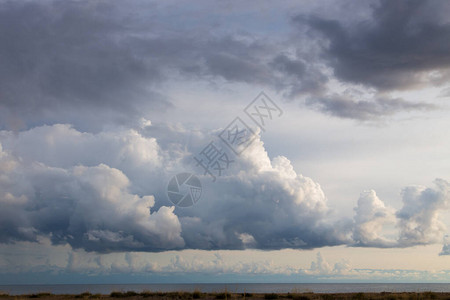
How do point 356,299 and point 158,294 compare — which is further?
point 158,294

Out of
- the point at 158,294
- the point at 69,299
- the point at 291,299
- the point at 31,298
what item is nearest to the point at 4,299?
the point at 31,298

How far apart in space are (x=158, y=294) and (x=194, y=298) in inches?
243

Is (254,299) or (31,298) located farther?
(31,298)

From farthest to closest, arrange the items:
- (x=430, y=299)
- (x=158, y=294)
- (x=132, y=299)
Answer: (x=158, y=294) → (x=132, y=299) → (x=430, y=299)

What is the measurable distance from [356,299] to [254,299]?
31.1ft

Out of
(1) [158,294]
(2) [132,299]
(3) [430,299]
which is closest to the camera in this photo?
(3) [430,299]

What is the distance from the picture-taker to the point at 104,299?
1564 inches

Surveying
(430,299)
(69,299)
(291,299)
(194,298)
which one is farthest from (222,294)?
(430,299)

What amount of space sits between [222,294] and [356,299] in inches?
497

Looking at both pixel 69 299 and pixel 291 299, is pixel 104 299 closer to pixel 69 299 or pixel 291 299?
pixel 69 299

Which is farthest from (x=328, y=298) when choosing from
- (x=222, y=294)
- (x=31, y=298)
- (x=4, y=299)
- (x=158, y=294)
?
(x=4, y=299)

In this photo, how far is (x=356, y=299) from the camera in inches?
1542

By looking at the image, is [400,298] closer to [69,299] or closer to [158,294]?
[158,294]

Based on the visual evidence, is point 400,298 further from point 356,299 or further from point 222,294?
point 222,294
